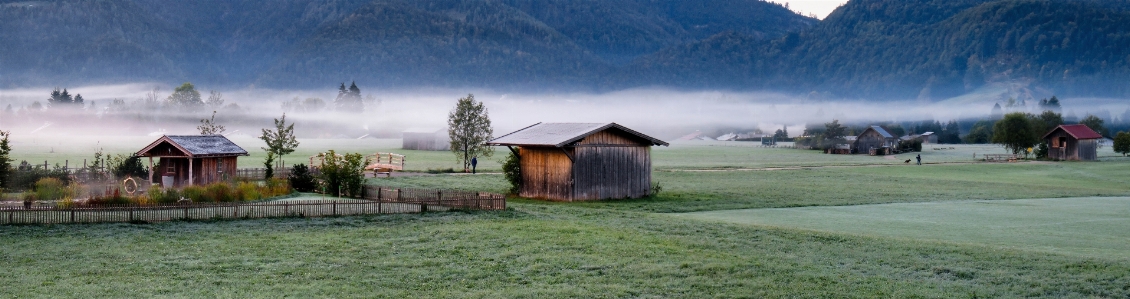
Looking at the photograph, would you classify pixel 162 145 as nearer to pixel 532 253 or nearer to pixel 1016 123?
pixel 532 253

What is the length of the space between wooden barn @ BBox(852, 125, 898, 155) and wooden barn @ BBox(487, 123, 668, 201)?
90.6 meters

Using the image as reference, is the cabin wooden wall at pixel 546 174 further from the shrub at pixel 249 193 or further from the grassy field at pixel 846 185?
the shrub at pixel 249 193

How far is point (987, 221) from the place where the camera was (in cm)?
3344

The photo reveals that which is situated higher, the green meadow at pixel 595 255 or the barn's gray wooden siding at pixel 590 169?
the barn's gray wooden siding at pixel 590 169

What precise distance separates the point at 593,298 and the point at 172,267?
10068mm

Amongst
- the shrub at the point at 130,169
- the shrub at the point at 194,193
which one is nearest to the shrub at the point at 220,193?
the shrub at the point at 194,193

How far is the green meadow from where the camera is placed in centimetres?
1934

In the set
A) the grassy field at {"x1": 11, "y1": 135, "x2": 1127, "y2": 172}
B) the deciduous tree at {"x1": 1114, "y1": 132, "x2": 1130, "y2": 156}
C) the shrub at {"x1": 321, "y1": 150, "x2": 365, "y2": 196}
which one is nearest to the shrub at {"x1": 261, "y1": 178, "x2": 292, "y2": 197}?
the shrub at {"x1": 321, "y1": 150, "x2": 365, "y2": 196}

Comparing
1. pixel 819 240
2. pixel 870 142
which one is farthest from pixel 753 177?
pixel 870 142

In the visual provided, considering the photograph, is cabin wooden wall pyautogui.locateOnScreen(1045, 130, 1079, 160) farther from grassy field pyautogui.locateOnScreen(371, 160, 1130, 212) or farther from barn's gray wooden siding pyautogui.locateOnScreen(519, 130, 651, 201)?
barn's gray wooden siding pyautogui.locateOnScreen(519, 130, 651, 201)

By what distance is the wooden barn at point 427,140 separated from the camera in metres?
124

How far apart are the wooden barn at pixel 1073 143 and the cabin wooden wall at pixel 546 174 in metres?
74.4

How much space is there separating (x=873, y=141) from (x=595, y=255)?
11426 cm

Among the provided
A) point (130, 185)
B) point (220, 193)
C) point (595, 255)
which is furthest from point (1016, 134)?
point (595, 255)
